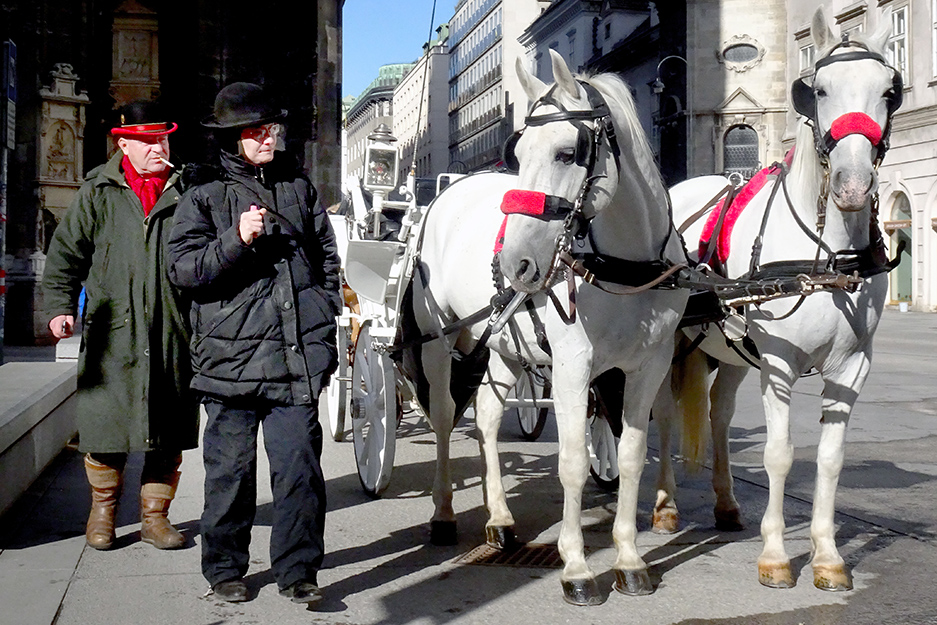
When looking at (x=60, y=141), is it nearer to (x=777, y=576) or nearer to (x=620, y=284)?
(x=620, y=284)

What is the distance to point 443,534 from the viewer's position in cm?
526

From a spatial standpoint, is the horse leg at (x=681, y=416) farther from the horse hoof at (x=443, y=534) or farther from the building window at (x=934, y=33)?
the building window at (x=934, y=33)

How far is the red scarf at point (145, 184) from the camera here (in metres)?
5.09

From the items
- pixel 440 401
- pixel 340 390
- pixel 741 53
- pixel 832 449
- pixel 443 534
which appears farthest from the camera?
pixel 741 53

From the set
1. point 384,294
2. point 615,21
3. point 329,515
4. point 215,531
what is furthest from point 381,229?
point 615,21

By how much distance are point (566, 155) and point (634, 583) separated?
1768mm

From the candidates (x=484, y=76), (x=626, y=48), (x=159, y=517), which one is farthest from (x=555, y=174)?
(x=484, y=76)

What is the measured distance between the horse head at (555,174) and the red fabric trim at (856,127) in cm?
81

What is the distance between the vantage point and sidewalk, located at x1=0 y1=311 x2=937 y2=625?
410 centimetres

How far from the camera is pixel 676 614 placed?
4.08 metres

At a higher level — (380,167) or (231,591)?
(380,167)

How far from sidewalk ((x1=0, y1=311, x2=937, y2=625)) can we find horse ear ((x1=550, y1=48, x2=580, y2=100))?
1.96 metres

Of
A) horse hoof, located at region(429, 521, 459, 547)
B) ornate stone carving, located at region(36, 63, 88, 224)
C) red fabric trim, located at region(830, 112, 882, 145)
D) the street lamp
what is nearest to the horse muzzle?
red fabric trim, located at region(830, 112, 882, 145)

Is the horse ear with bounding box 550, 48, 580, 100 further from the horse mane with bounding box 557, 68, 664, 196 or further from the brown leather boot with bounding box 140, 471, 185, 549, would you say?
the brown leather boot with bounding box 140, 471, 185, 549
